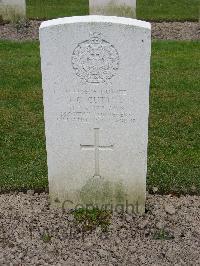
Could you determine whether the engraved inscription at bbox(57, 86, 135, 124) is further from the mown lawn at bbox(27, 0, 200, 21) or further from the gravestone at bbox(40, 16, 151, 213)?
the mown lawn at bbox(27, 0, 200, 21)

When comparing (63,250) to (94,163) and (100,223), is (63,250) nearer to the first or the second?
(100,223)

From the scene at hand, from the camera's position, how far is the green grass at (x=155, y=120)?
5.28 m

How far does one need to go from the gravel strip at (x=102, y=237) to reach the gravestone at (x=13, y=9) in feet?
24.1

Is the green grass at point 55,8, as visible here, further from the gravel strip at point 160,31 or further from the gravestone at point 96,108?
the gravestone at point 96,108

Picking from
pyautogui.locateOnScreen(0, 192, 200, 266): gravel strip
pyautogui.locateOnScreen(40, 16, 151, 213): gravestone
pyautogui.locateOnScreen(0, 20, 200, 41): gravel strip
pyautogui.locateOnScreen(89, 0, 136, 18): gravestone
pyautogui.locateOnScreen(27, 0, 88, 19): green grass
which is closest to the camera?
pyautogui.locateOnScreen(40, 16, 151, 213): gravestone

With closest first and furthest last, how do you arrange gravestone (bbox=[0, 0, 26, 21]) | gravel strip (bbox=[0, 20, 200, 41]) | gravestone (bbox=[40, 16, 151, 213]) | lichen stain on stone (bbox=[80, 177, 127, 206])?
gravestone (bbox=[40, 16, 151, 213]) < lichen stain on stone (bbox=[80, 177, 127, 206]) < gravel strip (bbox=[0, 20, 200, 41]) < gravestone (bbox=[0, 0, 26, 21])

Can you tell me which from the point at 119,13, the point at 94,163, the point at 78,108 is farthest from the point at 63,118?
the point at 119,13

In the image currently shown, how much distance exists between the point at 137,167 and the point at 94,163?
36 centimetres

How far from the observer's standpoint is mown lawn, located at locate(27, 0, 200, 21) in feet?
40.6

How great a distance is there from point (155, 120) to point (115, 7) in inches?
190

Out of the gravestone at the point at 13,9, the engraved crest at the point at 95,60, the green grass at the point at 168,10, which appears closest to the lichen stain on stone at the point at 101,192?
the engraved crest at the point at 95,60

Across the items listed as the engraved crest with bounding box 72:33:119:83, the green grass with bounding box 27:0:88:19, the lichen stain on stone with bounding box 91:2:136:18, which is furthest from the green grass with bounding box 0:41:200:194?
the green grass with bounding box 27:0:88:19

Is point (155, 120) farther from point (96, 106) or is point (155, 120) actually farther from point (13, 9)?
point (13, 9)

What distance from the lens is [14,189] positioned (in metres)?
5.04
